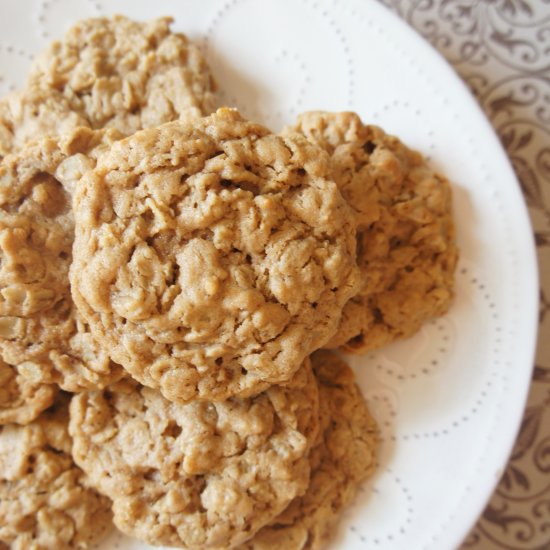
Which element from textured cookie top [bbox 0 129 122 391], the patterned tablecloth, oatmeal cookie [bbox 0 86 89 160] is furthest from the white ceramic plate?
textured cookie top [bbox 0 129 122 391]

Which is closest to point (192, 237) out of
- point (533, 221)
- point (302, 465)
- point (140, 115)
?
point (140, 115)

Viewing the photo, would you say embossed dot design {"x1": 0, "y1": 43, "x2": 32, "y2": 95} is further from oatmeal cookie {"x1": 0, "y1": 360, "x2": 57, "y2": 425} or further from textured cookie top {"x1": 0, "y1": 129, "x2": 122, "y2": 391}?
oatmeal cookie {"x1": 0, "y1": 360, "x2": 57, "y2": 425}

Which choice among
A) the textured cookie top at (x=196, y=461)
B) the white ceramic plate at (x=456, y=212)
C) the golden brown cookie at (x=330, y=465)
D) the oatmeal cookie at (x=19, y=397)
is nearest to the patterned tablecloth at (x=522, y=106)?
the white ceramic plate at (x=456, y=212)

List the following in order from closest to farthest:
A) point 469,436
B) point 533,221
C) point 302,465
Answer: point 302,465
point 469,436
point 533,221

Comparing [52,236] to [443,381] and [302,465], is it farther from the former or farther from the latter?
[443,381]

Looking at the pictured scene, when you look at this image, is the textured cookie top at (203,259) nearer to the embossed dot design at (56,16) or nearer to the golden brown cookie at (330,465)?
the golden brown cookie at (330,465)
